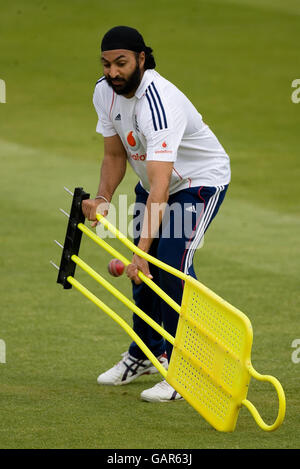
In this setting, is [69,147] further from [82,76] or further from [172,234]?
[172,234]

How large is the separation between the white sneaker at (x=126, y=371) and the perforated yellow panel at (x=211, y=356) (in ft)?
2.91

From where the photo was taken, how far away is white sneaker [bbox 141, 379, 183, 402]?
16.5 feet

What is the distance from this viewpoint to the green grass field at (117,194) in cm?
471

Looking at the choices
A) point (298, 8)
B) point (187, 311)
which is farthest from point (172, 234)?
point (298, 8)

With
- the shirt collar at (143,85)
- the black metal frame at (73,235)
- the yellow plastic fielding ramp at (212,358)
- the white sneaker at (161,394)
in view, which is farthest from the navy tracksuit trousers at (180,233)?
the shirt collar at (143,85)

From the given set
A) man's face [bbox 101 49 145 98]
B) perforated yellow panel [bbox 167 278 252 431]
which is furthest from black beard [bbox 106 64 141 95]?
perforated yellow panel [bbox 167 278 252 431]

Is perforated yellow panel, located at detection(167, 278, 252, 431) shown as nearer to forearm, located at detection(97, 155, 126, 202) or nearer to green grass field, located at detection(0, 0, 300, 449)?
green grass field, located at detection(0, 0, 300, 449)

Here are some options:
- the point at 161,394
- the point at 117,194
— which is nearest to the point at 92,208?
the point at 161,394

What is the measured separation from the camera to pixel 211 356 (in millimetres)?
4355

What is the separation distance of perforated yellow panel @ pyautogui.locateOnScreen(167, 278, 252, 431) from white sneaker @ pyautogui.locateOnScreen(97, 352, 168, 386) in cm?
89

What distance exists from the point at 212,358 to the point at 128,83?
1.52 m

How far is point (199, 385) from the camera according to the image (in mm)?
4469

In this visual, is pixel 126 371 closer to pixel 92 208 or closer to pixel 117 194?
pixel 92 208

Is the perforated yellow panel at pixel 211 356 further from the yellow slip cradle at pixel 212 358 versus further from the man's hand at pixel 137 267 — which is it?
the man's hand at pixel 137 267
